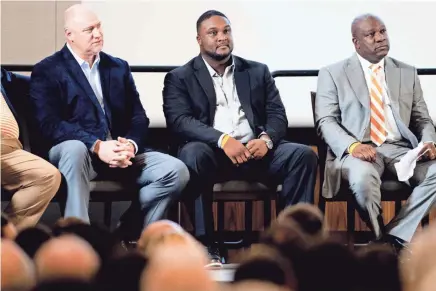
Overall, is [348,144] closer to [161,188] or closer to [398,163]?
[398,163]

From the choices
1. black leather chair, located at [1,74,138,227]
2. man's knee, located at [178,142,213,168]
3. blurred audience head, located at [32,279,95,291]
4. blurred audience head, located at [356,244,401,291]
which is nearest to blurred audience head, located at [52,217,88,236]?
blurred audience head, located at [32,279,95,291]

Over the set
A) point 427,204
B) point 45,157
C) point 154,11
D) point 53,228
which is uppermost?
point 154,11

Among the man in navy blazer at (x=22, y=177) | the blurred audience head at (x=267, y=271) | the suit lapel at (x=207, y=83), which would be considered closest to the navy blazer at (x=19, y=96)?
the man in navy blazer at (x=22, y=177)

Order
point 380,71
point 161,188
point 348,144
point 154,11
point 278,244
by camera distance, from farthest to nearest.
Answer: point 154,11
point 380,71
point 348,144
point 161,188
point 278,244

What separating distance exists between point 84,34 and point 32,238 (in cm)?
171

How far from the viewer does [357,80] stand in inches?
106

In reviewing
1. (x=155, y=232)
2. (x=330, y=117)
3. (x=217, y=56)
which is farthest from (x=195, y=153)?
(x=155, y=232)

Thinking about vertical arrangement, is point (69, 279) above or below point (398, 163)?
above

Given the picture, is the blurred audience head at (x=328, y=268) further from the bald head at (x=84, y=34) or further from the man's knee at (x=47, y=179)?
the bald head at (x=84, y=34)

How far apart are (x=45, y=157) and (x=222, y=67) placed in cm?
75

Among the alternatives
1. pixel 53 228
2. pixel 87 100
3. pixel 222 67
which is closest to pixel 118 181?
pixel 87 100

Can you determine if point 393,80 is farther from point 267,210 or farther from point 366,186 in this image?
point 267,210

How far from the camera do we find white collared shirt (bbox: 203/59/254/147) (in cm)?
259

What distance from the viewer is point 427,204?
96.0 inches
